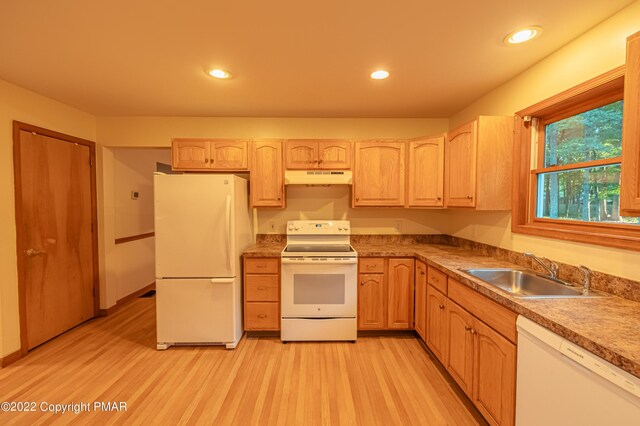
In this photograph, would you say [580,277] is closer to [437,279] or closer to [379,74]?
[437,279]

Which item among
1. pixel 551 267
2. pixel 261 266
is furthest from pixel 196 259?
pixel 551 267

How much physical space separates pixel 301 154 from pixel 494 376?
2384 millimetres

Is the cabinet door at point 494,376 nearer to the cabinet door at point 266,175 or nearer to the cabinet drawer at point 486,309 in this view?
the cabinet drawer at point 486,309

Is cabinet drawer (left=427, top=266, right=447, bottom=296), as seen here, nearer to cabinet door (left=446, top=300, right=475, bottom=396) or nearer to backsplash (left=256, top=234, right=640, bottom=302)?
cabinet door (left=446, top=300, right=475, bottom=396)

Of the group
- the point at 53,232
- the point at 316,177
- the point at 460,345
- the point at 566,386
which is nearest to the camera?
the point at 566,386

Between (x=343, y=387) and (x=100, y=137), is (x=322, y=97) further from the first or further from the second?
(x=100, y=137)

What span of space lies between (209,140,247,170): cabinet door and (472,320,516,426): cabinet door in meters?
2.53

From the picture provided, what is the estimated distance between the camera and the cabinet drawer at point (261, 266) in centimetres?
259

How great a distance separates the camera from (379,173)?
2840 millimetres

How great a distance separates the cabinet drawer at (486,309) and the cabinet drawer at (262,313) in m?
1.62

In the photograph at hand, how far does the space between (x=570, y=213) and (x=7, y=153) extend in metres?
4.41

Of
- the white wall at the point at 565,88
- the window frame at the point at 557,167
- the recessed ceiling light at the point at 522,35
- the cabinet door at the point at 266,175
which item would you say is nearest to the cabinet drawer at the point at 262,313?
the cabinet door at the point at 266,175

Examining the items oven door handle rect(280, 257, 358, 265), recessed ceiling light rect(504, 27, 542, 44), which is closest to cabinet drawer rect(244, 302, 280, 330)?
oven door handle rect(280, 257, 358, 265)

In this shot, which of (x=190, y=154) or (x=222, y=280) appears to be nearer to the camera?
(x=222, y=280)
